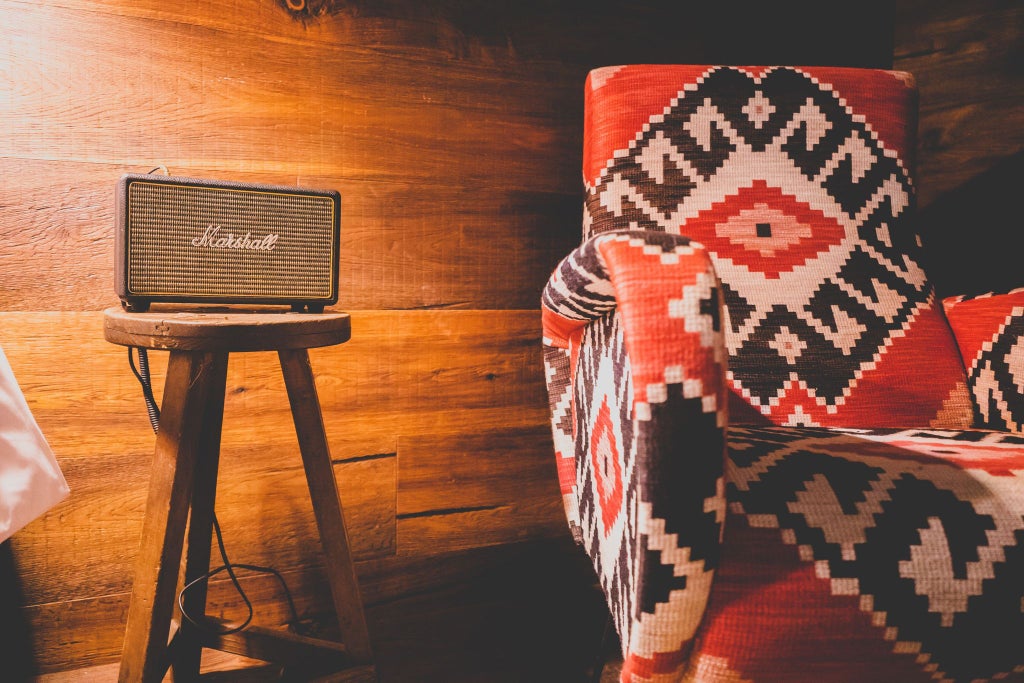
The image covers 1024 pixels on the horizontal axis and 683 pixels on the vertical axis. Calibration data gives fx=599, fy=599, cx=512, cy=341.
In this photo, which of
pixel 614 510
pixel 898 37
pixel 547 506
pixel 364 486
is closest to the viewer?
pixel 614 510

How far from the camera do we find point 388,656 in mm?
1115

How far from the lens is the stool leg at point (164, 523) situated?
2.34 feet

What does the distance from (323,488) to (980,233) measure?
5.08 ft

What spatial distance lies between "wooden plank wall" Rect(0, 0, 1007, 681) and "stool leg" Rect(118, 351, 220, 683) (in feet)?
1.50

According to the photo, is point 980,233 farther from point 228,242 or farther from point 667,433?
point 228,242

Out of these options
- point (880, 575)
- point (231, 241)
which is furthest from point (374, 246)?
A: point (880, 575)

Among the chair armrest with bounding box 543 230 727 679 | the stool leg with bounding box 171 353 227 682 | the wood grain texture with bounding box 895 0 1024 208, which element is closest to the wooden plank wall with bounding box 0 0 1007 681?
the wood grain texture with bounding box 895 0 1024 208

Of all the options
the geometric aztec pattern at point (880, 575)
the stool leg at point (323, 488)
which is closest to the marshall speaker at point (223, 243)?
the stool leg at point (323, 488)

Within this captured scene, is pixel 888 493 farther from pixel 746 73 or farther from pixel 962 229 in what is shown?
pixel 962 229

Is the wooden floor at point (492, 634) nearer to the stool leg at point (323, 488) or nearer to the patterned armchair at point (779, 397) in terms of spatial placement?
the stool leg at point (323, 488)

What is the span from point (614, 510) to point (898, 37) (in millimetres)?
1643

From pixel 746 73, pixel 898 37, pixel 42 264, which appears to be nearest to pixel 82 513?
pixel 42 264

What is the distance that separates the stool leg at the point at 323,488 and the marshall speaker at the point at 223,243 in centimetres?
12

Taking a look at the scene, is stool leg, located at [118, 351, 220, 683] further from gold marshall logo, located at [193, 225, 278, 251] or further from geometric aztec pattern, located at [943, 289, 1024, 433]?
geometric aztec pattern, located at [943, 289, 1024, 433]
